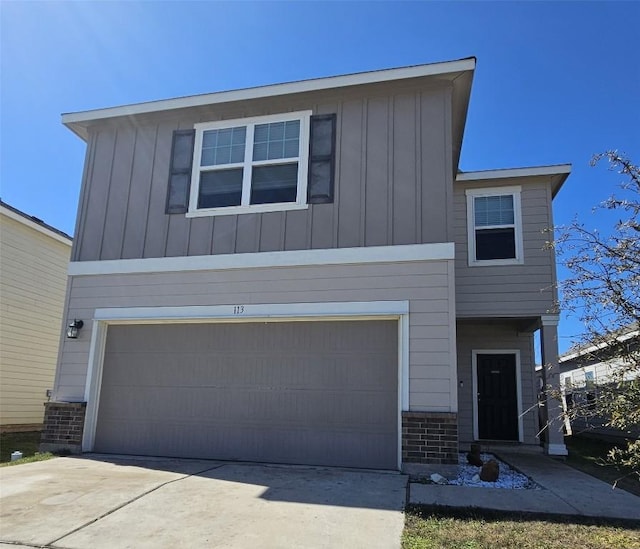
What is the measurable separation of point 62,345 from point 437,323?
5.85 meters

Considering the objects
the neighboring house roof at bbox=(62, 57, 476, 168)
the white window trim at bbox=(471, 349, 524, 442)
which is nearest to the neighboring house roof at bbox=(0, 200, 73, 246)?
the neighboring house roof at bbox=(62, 57, 476, 168)

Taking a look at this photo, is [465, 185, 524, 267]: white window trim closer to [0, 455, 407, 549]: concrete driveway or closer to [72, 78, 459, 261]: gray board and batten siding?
[72, 78, 459, 261]: gray board and batten siding

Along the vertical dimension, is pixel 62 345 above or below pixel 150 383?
above

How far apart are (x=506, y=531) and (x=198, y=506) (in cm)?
274

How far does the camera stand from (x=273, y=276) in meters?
7.62

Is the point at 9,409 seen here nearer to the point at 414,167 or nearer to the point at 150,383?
the point at 150,383

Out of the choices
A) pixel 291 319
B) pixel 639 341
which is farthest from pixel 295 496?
pixel 639 341

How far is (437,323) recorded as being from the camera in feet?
22.4

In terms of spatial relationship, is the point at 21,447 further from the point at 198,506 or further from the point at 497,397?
the point at 497,397

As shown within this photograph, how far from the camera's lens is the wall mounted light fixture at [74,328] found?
323 inches

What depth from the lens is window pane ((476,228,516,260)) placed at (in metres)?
10.1

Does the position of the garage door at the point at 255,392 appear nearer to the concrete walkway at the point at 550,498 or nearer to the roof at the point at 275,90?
the concrete walkway at the point at 550,498

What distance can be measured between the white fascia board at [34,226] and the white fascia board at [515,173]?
9.51 meters

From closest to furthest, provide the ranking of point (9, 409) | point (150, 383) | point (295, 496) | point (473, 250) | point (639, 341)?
1. point (639, 341)
2. point (295, 496)
3. point (150, 383)
4. point (473, 250)
5. point (9, 409)
